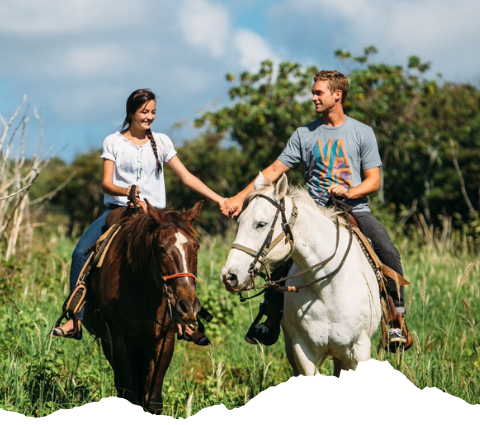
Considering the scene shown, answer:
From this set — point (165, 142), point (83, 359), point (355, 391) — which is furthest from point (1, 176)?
point (355, 391)

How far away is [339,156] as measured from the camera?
572 centimetres

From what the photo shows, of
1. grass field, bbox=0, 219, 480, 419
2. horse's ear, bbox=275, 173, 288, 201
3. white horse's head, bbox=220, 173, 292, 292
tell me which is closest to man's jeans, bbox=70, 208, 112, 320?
grass field, bbox=0, 219, 480, 419

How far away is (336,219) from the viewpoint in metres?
5.43

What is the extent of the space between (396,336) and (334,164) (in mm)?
1568

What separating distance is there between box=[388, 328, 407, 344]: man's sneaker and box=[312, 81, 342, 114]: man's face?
2.00 m

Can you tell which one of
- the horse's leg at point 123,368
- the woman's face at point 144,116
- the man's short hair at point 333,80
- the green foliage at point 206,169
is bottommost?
the horse's leg at point 123,368

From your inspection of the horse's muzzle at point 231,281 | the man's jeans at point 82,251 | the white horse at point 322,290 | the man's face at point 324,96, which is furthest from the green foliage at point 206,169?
the horse's muzzle at point 231,281

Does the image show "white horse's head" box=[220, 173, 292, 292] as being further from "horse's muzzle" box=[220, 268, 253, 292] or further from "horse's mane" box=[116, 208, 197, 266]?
"horse's mane" box=[116, 208, 197, 266]

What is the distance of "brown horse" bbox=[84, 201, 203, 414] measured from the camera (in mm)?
4578

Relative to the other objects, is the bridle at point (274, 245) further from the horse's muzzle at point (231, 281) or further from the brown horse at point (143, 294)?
the brown horse at point (143, 294)

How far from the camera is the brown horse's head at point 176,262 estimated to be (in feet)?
14.4

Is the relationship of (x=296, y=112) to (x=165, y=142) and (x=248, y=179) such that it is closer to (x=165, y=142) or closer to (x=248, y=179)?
(x=248, y=179)

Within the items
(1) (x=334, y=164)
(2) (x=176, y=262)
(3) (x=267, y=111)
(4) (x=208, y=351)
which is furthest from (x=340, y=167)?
(3) (x=267, y=111)

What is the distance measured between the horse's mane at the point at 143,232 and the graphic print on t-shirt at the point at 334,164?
1475 millimetres
